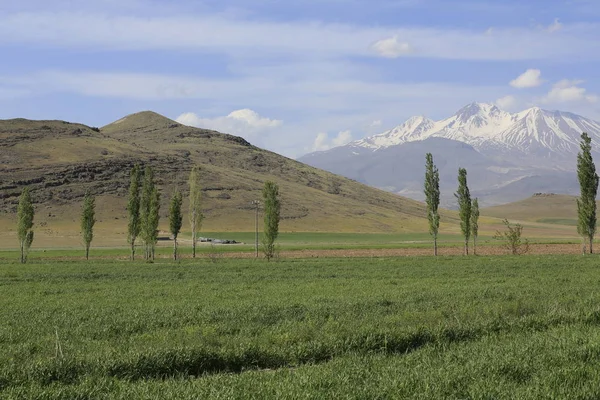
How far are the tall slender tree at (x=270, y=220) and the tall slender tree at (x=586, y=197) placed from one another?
1458 inches

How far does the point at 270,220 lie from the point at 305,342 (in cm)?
5628

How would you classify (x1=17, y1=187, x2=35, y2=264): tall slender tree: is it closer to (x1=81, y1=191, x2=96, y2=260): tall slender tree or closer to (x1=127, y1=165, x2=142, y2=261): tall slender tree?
(x1=81, y1=191, x2=96, y2=260): tall slender tree

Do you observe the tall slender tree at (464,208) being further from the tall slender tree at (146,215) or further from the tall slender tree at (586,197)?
the tall slender tree at (146,215)

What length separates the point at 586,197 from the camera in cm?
7462

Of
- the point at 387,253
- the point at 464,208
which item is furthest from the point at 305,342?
the point at 464,208

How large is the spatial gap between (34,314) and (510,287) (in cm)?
2177

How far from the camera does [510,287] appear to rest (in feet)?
97.9

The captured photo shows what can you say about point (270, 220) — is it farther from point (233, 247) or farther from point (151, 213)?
point (233, 247)

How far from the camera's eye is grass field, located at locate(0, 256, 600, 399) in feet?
38.9

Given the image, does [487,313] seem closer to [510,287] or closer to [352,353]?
[352,353]

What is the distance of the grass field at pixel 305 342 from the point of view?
1184 centimetres

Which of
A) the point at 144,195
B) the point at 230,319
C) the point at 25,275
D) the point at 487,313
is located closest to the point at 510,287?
the point at 487,313

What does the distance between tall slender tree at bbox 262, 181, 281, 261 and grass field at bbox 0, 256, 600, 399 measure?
123 feet

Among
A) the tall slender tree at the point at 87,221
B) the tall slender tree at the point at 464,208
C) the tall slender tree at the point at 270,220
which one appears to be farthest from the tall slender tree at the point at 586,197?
the tall slender tree at the point at 87,221
